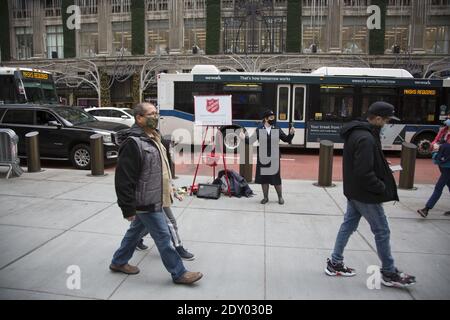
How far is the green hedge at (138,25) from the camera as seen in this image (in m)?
30.7

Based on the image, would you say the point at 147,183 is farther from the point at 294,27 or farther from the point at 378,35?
the point at 378,35

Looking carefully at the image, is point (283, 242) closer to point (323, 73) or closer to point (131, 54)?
point (323, 73)

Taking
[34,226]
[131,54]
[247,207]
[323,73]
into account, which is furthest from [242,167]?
[131,54]

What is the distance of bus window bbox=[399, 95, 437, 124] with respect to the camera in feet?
48.2

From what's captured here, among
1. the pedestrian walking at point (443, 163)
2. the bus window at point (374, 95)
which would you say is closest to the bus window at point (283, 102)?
the bus window at point (374, 95)

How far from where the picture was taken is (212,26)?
29.4m

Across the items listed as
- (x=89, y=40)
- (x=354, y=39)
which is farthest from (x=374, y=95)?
(x=89, y=40)

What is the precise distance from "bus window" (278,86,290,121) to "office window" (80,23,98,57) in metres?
21.6

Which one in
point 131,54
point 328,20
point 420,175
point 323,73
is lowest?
point 420,175
